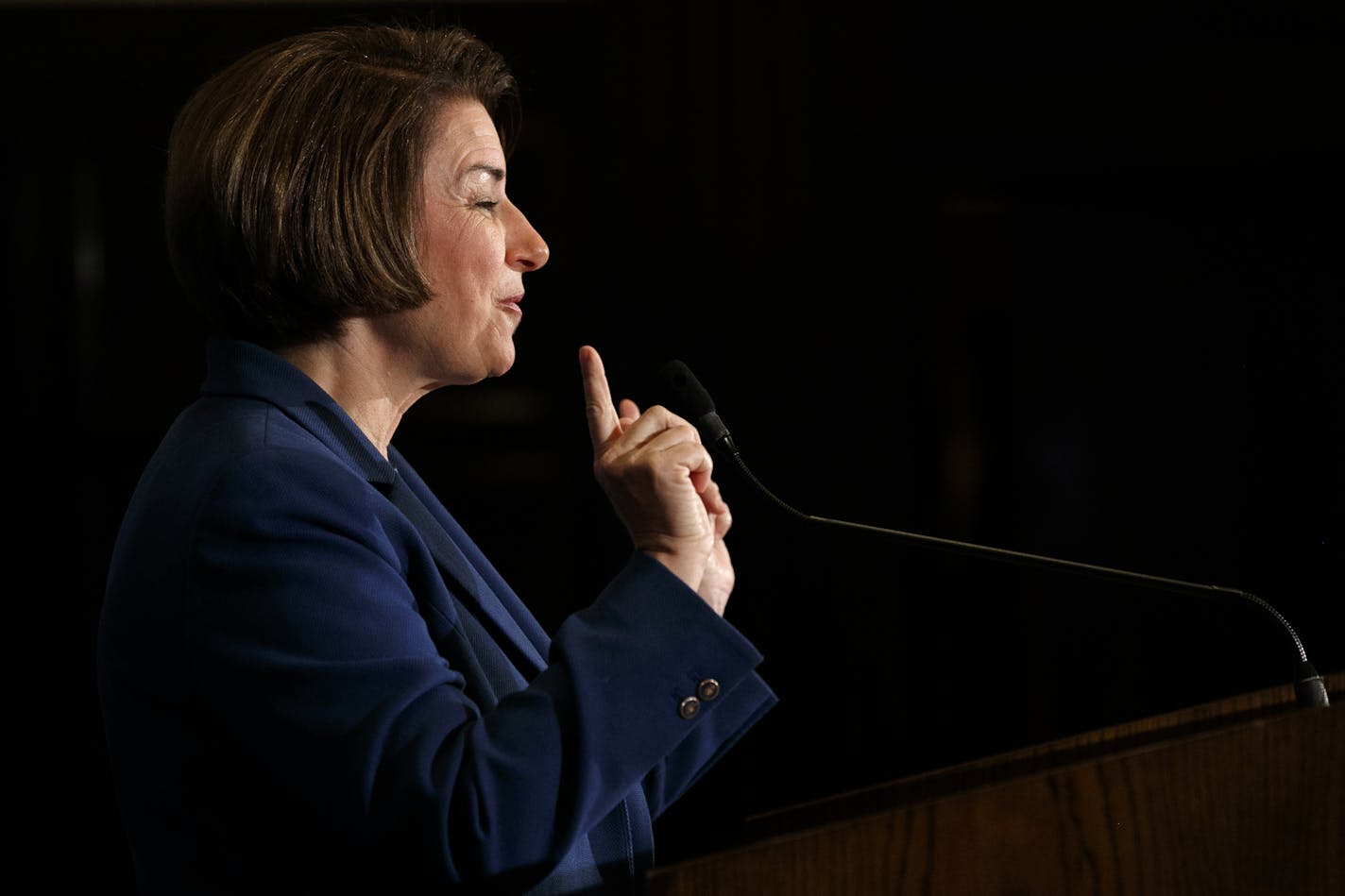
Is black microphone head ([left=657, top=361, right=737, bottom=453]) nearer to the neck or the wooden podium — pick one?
the neck

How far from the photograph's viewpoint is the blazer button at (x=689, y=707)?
958 millimetres

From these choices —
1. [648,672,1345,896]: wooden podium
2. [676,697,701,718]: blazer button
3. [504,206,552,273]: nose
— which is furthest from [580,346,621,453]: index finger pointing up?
[648,672,1345,896]: wooden podium

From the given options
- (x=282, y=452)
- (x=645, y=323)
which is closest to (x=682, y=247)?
(x=645, y=323)

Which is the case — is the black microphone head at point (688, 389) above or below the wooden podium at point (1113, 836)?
above

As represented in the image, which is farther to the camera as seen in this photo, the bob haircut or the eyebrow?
the eyebrow

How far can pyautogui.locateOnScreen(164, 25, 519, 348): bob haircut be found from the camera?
1116 mm

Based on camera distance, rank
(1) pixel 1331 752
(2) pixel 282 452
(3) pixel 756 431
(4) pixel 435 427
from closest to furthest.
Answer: (1) pixel 1331 752 < (2) pixel 282 452 < (3) pixel 756 431 < (4) pixel 435 427

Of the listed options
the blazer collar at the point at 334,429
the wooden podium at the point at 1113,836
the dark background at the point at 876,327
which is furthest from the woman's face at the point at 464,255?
the dark background at the point at 876,327

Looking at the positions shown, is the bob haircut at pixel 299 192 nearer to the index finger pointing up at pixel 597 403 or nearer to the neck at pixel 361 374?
the neck at pixel 361 374

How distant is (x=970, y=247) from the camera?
10.1 ft

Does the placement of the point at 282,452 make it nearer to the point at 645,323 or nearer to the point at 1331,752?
the point at 1331,752

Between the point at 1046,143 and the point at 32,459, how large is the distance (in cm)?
238

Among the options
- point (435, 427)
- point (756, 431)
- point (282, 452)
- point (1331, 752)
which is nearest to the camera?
point (1331, 752)

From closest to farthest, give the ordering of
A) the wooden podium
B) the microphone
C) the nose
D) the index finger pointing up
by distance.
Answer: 1. the wooden podium
2. the microphone
3. the index finger pointing up
4. the nose
